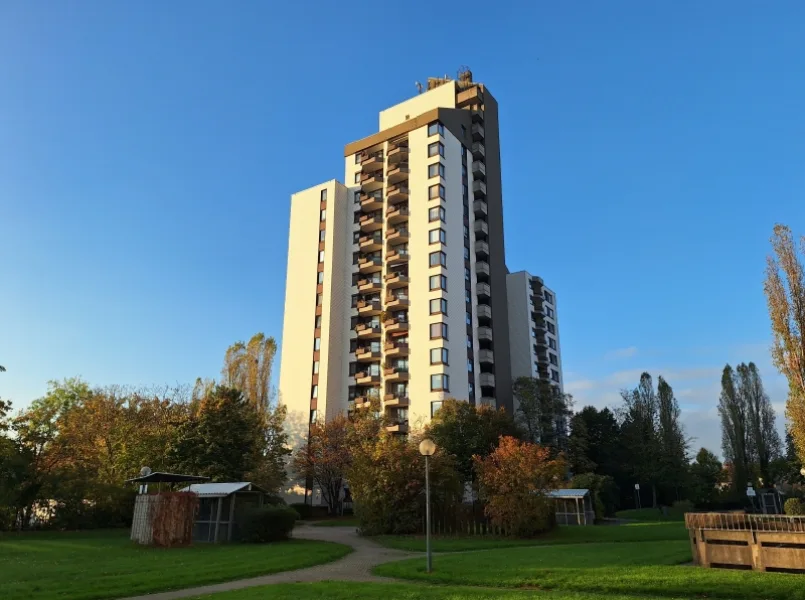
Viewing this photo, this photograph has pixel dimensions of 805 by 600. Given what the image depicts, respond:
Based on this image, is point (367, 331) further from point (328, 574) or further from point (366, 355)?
point (328, 574)

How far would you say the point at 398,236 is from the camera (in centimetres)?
7081

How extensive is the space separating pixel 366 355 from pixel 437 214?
61.0ft

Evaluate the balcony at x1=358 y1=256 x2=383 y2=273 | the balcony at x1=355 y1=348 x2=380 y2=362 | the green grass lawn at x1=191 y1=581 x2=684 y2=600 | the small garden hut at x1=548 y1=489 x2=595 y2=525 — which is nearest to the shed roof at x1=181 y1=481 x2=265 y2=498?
the green grass lawn at x1=191 y1=581 x2=684 y2=600

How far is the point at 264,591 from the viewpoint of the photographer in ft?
43.3

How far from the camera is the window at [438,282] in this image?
215 ft

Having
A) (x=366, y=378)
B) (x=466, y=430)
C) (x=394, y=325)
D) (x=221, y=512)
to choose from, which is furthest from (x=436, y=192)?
(x=221, y=512)

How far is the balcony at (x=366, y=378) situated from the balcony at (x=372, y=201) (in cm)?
2153

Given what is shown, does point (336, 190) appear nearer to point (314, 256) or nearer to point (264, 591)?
point (314, 256)

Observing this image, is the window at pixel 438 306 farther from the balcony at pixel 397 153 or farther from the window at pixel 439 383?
the balcony at pixel 397 153

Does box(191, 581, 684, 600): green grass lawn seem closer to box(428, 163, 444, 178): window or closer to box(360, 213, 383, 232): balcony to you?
box(428, 163, 444, 178): window

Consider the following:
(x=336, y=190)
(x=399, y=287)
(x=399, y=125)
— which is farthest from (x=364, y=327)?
(x=399, y=125)

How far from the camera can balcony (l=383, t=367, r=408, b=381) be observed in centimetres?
6397

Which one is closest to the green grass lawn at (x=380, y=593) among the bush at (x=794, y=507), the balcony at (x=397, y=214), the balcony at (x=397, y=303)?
the bush at (x=794, y=507)

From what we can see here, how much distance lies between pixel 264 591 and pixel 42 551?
14.0 m
